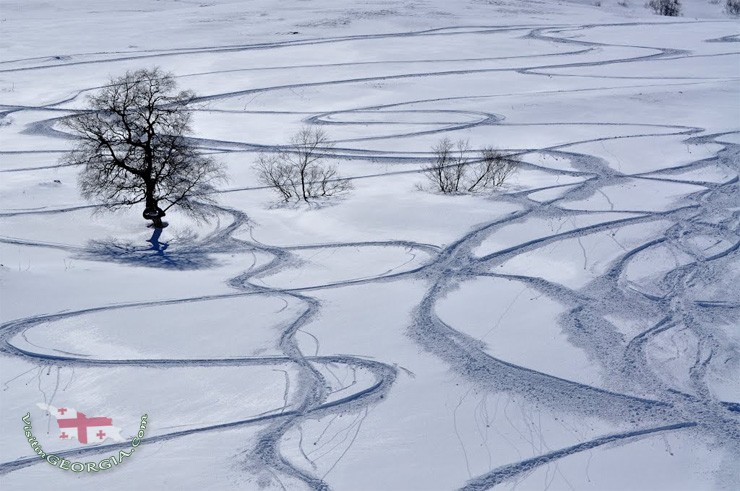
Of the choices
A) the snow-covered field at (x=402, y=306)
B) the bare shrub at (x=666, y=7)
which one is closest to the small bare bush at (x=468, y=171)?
the snow-covered field at (x=402, y=306)

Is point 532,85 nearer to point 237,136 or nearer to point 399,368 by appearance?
point 237,136

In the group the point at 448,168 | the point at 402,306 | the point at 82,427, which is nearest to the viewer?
the point at 82,427

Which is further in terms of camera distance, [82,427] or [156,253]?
[156,253]

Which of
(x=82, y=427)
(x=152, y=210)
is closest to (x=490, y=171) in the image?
(x=152, y=210)

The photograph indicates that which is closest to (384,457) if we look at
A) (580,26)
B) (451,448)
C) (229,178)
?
(451,448)

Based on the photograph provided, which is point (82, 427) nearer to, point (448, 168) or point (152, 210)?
point (152, 210)

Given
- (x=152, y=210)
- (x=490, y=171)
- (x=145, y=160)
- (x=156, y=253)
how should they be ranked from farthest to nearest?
(x=490, y=171) < (x=152, y=210) < (x=145, y=160) < (x=156, y=253)

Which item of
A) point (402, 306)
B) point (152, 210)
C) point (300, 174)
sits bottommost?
point (402, 306)
